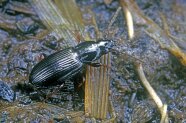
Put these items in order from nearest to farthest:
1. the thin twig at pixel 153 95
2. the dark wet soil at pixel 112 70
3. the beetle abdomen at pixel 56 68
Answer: the beetle abdomen at pixel 56 68, the dark wet soil at pixel 112 70, the thin twig at pixel 153 95

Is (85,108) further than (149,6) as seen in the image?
No

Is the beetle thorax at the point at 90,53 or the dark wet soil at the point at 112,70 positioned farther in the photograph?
the beetle thorax at the point at 90,53

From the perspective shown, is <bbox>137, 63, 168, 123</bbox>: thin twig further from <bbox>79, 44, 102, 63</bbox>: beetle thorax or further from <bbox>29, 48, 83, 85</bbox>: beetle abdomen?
<bbox>29, 48, 83, 85</bbox>: beetle abdomen

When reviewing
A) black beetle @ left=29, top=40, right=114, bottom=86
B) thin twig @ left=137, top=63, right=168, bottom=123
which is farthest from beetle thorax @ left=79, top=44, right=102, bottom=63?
thin twig @ left=137, top=63, right=168, bottom=123

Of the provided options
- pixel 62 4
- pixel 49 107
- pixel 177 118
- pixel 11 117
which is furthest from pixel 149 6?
pixel 11 117

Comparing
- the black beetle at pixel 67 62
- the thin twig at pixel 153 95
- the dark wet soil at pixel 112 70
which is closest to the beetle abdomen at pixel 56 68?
the black beetle at pixel 67 62

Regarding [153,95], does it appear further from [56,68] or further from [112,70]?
[56,68]

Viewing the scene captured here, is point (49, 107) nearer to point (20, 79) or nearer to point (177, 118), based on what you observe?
point (20, 79)

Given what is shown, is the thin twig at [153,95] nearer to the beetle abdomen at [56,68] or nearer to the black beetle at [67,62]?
the black beetle at [67,62]
